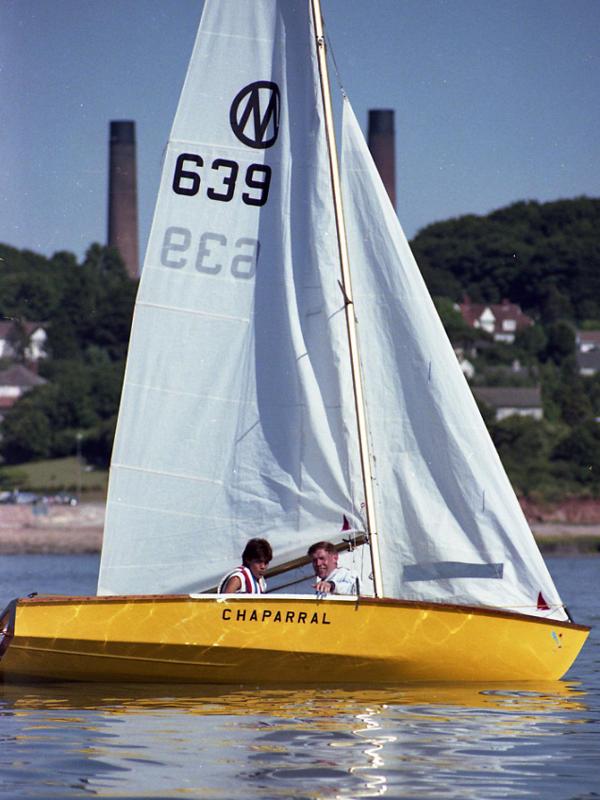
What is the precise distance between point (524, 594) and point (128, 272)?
113 m

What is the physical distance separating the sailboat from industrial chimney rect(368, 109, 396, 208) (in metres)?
93.5

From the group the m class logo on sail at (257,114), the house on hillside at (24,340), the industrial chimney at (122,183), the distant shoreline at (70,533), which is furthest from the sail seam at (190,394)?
the house on hillside at (24,340)

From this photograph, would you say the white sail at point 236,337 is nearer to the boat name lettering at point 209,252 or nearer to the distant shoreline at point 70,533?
the boat name lettering at point 209,252

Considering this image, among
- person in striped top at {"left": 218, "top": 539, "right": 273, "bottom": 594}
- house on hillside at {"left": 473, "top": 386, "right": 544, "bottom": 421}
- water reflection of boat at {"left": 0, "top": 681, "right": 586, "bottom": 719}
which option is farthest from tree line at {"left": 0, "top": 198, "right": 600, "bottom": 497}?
person in striped top at {"left": 218, "top": 539, "right": 273, "bottom": 594}

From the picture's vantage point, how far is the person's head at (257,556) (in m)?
14.1

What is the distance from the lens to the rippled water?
9.92 metres

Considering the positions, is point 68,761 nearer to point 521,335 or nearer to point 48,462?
point 48,462

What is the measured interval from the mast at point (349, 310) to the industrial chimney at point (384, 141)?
93.6 meters

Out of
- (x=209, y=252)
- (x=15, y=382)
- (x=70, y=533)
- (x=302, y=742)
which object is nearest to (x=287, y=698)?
(x=302, y=742)

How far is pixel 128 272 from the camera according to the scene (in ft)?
413

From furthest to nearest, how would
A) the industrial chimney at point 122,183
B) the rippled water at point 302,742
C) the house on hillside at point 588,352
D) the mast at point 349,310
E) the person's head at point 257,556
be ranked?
1. the house on hillside at point 588,352
2. the industrial chimney at point 122,183
3. the mast at point 349,310
4. the person's head at point 257,556
5. the rippled water at point 302,742

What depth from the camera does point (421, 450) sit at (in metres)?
14.9

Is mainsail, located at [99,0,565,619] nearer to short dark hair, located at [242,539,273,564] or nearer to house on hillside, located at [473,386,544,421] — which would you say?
short dark hair, located at [242,539,273,564]

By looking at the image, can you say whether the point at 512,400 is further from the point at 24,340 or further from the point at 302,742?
the point at 302,742
